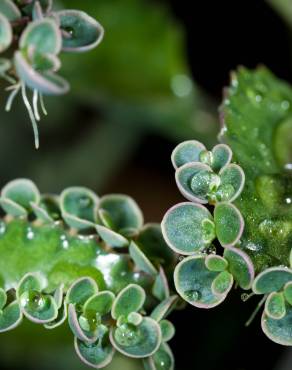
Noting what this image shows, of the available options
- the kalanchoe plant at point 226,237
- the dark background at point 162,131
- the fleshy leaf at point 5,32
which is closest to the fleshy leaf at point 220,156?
the kalanchoe plant at point 226,237

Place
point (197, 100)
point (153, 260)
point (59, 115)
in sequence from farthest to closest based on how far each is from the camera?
point (59, 115) < point (197, 100) < point (153, 260)

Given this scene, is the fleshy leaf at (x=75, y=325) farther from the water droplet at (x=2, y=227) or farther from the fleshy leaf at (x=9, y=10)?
the fleshy leaf at (x=9, y=10)

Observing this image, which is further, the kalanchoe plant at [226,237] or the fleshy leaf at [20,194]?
the fleshy leaf at [20,194]

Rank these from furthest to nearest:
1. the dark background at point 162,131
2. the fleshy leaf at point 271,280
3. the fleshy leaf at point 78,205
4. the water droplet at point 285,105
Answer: the dark background at point 162,131 < the water droplet at point 285,105 < the fleshy leaf at point 78,205 < the fleshy leaf at point 271,280


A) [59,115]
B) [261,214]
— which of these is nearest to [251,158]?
[261,214]

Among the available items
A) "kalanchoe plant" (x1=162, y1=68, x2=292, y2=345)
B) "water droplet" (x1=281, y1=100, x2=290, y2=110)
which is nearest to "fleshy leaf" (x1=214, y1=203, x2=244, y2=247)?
"kalanchoe plant" (x1=162, y1=68, x2=292, y2=345)

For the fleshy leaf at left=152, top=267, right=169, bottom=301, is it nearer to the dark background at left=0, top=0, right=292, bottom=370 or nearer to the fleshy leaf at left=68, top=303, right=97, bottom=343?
the fleshy leaf at left=68, top=303, right=97, bottom=343

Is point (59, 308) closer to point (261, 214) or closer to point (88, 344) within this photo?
point (88, 344)

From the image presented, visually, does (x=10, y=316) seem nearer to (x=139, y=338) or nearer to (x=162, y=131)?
(x=139, y=338)
